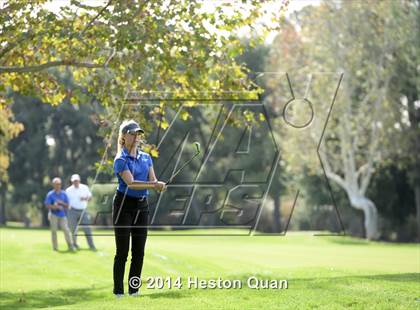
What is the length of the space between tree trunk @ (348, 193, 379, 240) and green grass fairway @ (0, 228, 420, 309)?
817 inches

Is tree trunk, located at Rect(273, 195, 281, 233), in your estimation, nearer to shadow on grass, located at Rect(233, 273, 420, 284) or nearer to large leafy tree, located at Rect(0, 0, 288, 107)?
large leafy tree, located at Rect(0, 0, 288, 107)

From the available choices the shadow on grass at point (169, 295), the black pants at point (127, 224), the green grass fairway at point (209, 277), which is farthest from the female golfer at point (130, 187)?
the green grass fairway at point (209, 277)

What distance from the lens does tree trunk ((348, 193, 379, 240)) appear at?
51469 millimetres

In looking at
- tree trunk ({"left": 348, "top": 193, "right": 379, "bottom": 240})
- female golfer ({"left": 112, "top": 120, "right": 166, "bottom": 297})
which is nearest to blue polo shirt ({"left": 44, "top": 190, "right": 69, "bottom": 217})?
female golfer ({"left": 112, "top": 120, "right": 166, "bottom": 297})

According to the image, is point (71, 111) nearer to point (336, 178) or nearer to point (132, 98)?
point (336, 178)

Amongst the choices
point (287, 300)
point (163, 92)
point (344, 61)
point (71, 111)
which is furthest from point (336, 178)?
point (287, 300)

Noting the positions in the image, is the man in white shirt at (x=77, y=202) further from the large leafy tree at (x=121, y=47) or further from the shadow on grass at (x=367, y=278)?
the shadow on grass at (x=367, y=278)

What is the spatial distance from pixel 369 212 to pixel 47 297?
124 feet

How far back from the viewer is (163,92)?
19.2 metres

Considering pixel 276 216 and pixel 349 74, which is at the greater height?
pixel 349 74

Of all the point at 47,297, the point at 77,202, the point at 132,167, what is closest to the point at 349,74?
the point at 77,202

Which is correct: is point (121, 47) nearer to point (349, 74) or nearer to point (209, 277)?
point (209, 277)

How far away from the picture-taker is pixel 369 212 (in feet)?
169

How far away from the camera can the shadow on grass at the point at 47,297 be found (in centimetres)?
1493
